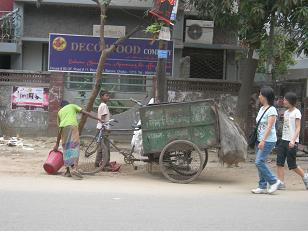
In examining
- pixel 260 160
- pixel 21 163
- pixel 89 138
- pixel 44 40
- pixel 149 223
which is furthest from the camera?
pixel 44 40

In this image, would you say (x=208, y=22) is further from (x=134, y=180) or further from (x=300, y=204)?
(x=300, y=204)

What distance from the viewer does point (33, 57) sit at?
58.4ft

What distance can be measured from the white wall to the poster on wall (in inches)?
87.1

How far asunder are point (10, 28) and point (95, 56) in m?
2.76

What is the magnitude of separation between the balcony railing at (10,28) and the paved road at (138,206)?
25.5 ft

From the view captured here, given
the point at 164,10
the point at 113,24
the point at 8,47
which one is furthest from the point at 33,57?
the point at 164,10

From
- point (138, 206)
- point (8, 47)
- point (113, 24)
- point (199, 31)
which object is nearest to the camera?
point (138, 206)

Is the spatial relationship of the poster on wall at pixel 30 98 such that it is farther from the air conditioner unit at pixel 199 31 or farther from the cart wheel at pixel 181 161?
the cart wheel at pixel 181 161

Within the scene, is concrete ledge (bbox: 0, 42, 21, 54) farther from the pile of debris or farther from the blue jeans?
the blue jeans

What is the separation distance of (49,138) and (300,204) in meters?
9.10

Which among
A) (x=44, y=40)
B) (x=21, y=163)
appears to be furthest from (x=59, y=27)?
(x=21, y=163)

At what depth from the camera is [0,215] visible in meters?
6.91

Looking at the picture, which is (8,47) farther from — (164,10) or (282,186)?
(282,186)

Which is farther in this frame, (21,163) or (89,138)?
(21,163)
